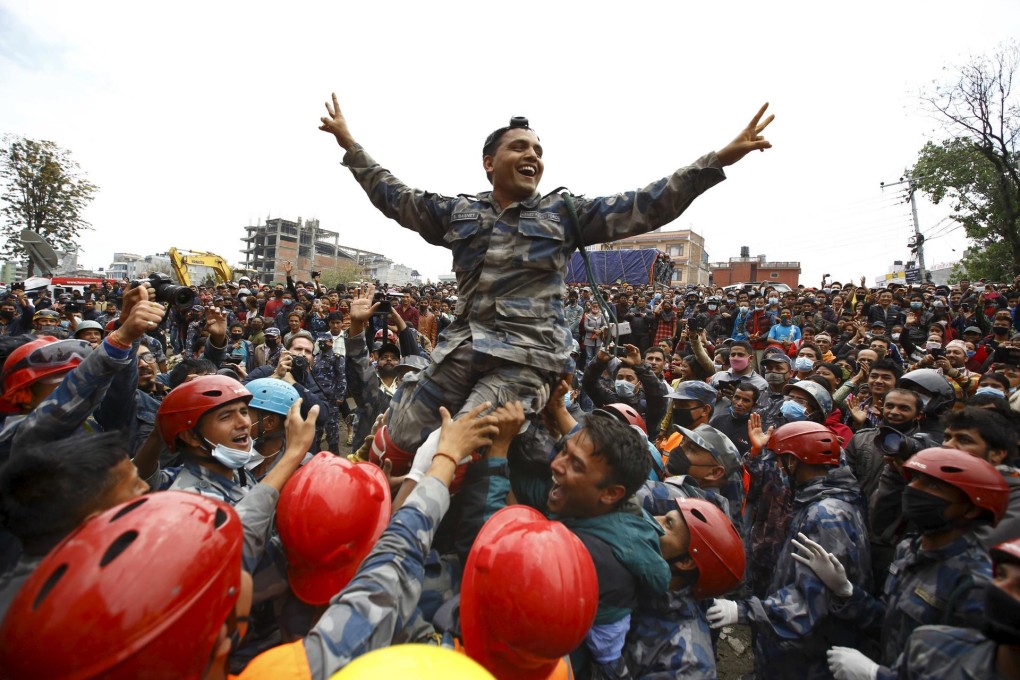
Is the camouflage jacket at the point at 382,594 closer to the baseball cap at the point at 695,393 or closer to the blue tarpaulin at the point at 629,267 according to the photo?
the baseball cap at the point at 695,393

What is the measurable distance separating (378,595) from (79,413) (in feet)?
6.58

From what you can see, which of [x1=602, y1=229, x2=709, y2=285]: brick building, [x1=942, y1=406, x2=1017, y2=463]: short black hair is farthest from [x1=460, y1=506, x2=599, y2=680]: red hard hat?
[x1=602, y1=229, x2=709, y2=285]: brick building

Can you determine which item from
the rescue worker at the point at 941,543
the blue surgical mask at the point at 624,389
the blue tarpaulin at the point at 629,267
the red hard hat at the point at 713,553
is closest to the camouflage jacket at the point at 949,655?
the rescue worker at the point at 941,543

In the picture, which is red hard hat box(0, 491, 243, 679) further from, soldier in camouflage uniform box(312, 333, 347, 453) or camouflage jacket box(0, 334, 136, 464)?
soldier in camouflage uniform box(312, 333, 347, 453)

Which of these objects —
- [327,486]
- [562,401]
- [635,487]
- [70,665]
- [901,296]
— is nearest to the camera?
[70,665]

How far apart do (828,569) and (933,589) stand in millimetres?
472

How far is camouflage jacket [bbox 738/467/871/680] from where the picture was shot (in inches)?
A: 108

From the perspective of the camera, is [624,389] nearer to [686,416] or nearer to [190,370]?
[686,416]

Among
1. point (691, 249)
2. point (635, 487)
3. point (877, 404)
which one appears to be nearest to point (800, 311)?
point (877, 404)

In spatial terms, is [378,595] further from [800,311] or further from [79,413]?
[800,311]

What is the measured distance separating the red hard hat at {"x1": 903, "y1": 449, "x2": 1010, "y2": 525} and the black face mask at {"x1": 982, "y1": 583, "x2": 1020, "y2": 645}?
87 centimetres

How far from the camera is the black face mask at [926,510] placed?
2388mm

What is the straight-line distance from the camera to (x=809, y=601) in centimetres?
274

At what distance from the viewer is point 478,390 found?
2346 mm
